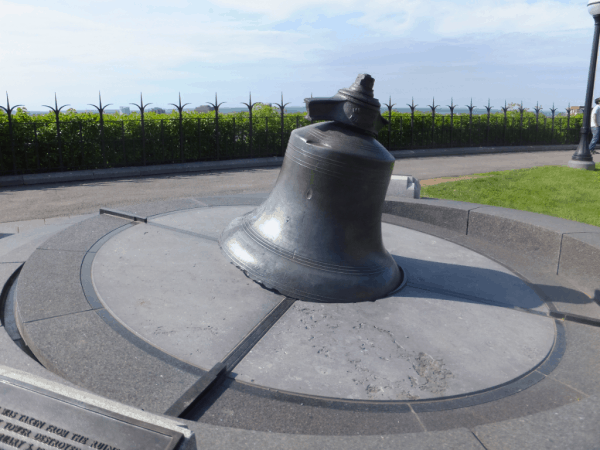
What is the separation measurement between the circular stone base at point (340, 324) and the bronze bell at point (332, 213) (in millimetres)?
132

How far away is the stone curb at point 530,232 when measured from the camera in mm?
4055

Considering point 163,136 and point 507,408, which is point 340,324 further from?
point 163,136

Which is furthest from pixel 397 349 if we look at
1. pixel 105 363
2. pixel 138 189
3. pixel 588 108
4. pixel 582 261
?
pixel 588 108

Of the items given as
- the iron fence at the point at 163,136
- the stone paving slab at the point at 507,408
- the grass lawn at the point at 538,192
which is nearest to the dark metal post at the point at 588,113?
the grass lawn at the point at 538,192

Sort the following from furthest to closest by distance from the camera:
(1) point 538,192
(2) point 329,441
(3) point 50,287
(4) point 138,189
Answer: (4) point 138,189
(1) point 538,192
(3) point 50,287
(2) point 329,441

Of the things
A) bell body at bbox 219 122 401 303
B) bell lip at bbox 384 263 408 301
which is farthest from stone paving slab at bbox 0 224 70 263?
bell lip at bbox 384 263 408 301

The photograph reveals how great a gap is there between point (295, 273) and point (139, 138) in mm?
9966

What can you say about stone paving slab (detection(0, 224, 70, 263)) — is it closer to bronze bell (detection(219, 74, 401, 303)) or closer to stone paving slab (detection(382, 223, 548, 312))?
bronze bell (detection(219, 74, 401, 303))

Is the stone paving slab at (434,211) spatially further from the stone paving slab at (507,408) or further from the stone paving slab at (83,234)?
the stone paving slab at (83,234)

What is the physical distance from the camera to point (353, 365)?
8.61ft

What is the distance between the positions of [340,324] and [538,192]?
6.76 meters

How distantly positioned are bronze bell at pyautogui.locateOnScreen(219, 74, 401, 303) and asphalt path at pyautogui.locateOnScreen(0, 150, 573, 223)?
17.0ft

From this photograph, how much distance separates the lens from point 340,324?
9.95 ft

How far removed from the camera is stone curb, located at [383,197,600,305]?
4055 mm
